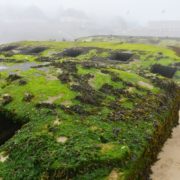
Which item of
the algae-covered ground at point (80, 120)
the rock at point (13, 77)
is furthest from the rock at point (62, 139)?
the rock at point (13, 77)

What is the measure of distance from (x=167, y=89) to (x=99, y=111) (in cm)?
1585

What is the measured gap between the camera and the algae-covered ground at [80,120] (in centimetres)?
2131

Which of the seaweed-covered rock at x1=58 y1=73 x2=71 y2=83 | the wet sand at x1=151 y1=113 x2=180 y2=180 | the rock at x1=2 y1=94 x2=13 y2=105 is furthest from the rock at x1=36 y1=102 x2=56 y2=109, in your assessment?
the wet sand at x1=151 y1=113 x2=180 y2=180

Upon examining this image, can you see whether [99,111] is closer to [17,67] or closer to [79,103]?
[79,103]

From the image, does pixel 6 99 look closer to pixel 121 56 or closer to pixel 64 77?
pixel 64 77

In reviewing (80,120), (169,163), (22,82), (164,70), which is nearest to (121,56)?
(164,70)

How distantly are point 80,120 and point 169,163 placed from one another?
31.4 ft

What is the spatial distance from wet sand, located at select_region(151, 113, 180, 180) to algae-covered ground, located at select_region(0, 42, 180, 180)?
1267mm

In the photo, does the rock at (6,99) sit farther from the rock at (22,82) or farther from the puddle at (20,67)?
the puddle at (20,67)

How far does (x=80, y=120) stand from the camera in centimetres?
2770

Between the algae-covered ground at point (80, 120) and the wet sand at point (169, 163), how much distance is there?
1.27 m

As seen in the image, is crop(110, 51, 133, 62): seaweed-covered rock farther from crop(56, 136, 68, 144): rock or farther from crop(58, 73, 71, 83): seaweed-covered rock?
crop(56, 136, 68, 144): rock

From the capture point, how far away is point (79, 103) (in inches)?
1262

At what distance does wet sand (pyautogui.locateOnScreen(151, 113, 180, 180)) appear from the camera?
89.7 feet
